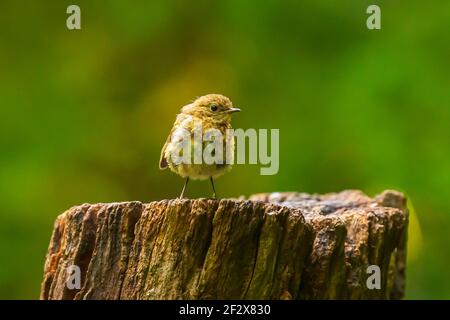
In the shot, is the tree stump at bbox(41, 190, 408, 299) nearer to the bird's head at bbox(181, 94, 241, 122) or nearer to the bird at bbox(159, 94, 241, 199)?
the bird at bbox(159, 94, 241, 199)

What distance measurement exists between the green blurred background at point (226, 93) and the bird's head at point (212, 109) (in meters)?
4.03

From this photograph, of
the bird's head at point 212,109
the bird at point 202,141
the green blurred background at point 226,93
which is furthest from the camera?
the green blurred background at point 226,93

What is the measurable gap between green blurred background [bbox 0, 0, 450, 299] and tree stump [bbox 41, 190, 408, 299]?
4.59 meters

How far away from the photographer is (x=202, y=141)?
249 inches

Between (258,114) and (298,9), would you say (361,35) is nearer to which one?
→ (298,9)

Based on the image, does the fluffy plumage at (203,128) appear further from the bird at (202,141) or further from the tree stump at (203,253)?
the tree stump at (203,253)

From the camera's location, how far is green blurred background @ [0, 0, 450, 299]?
10.7 m

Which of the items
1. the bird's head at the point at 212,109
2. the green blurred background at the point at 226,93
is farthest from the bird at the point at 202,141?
the green blurred background at the point at 226,93

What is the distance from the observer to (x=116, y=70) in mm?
12180

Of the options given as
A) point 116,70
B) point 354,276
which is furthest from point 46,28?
point 354,276

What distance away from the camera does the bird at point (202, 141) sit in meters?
6.30

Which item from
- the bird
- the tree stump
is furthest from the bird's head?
the tree stump

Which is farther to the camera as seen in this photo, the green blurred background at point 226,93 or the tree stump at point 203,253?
the green blurred background at point 226,93
